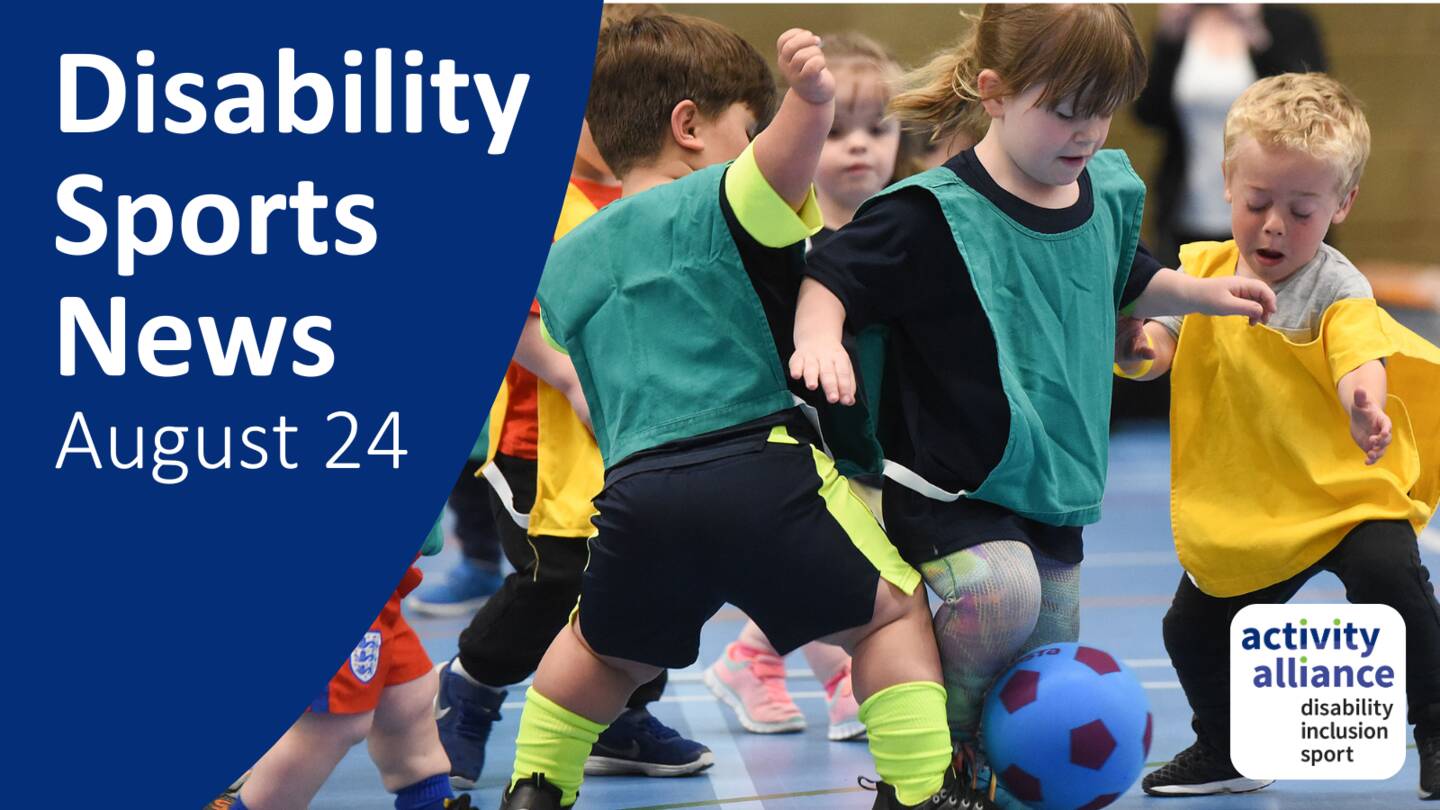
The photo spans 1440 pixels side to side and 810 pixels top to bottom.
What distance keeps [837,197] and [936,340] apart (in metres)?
1.29

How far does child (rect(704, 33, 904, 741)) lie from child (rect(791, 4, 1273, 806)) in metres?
1.03

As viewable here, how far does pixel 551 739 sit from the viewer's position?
8.76ft

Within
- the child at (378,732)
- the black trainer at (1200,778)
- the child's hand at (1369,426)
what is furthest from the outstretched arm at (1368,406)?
the child at (378,732)

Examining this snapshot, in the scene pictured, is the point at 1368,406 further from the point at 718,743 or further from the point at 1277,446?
the point at 718,743

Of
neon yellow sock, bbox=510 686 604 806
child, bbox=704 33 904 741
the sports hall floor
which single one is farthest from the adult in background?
neon yellow sock, bbox=510 686 604 806

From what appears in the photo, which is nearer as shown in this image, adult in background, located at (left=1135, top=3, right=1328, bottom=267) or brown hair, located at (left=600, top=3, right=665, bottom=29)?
brown hair, located at (left=600, top=3, right=665, bottom=29)

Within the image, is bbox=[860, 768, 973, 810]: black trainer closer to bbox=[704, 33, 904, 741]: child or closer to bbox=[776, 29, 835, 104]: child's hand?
bbox=[776, 29, 835, 104]: child's hand

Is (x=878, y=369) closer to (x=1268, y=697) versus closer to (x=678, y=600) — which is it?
(x=678, y=600)

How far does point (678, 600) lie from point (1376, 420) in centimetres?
116

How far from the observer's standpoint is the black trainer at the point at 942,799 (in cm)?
254

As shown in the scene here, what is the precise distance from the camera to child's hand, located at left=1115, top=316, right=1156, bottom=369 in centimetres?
297

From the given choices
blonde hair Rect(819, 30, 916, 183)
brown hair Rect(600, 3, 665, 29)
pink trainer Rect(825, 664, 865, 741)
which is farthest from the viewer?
blonde hair Rect(819, 30, 916, 183)

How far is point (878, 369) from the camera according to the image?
2732mm

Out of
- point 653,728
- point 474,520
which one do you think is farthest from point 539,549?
point 474,520
